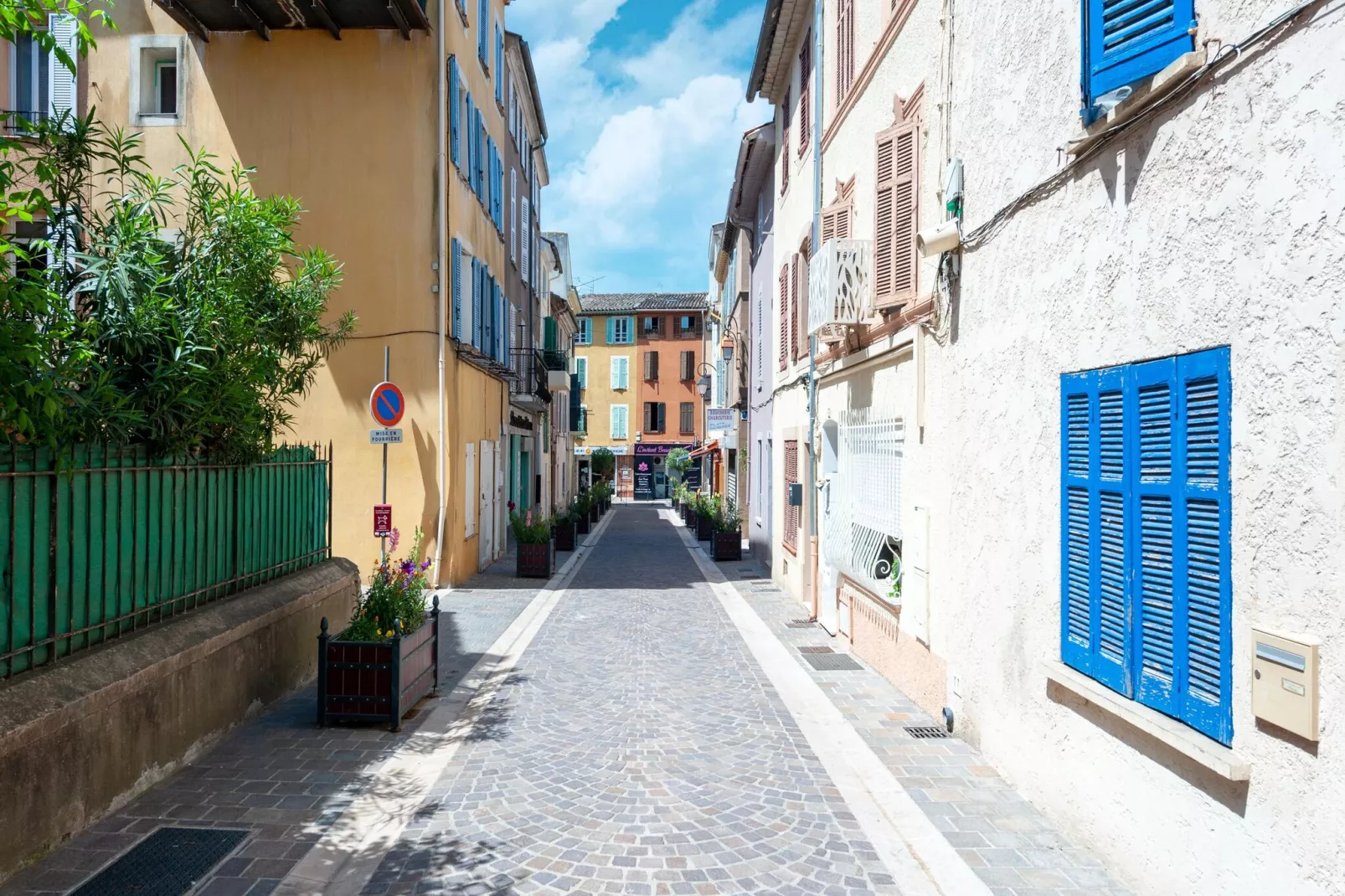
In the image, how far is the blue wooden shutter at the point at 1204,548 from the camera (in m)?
3.54

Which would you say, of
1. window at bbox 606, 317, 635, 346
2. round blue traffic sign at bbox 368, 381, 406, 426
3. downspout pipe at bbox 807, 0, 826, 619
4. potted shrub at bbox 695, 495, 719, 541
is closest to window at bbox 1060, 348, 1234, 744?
downspout pipe at bbox 807, 0, 826, 619

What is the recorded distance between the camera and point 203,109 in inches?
543

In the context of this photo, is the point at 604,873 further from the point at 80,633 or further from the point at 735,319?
the point at 735,319

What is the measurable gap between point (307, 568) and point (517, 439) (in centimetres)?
1366

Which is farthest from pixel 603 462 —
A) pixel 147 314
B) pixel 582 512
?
pixel 147 314

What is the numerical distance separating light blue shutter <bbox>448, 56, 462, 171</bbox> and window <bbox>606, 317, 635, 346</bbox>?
3583cm

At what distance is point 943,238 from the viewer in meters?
6.43

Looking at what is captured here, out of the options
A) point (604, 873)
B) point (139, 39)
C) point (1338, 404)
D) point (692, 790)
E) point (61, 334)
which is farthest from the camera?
point (139, 39)

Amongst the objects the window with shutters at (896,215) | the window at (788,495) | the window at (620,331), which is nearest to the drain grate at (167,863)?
the window with shutters at (896,215)

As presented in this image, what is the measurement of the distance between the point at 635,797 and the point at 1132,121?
4.60 meters

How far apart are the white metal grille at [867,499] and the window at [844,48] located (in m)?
4.00

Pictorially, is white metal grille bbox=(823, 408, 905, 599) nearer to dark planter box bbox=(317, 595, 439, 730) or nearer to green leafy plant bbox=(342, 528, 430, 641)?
green leafy plant bbox=(342, 528, 430, 641)

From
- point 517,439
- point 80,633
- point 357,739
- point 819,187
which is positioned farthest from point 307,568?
point 517,439

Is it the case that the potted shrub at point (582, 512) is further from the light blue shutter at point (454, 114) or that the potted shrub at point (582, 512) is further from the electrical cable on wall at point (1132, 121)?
the electrical cable on wall at point (1132, 121)
